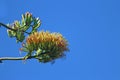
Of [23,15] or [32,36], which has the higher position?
[23,15]

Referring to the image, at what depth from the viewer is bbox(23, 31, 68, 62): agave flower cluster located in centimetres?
886

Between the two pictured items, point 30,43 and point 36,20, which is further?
point 36,20

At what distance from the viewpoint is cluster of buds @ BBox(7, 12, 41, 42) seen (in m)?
9.19

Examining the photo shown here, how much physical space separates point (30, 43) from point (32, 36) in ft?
0.31

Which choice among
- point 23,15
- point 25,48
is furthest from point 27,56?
point 23,15

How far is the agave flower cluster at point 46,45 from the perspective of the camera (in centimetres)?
886

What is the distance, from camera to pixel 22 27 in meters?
9.25

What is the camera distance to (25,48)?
909 cm

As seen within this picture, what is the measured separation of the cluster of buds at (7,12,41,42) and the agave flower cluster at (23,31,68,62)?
187mm

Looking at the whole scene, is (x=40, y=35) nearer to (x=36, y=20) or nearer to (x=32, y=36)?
(x=32, y=36)

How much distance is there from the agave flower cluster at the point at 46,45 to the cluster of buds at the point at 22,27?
0.19m

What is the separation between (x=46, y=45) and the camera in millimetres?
8945

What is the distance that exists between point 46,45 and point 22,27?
475mm

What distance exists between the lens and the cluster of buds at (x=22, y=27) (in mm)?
9188
